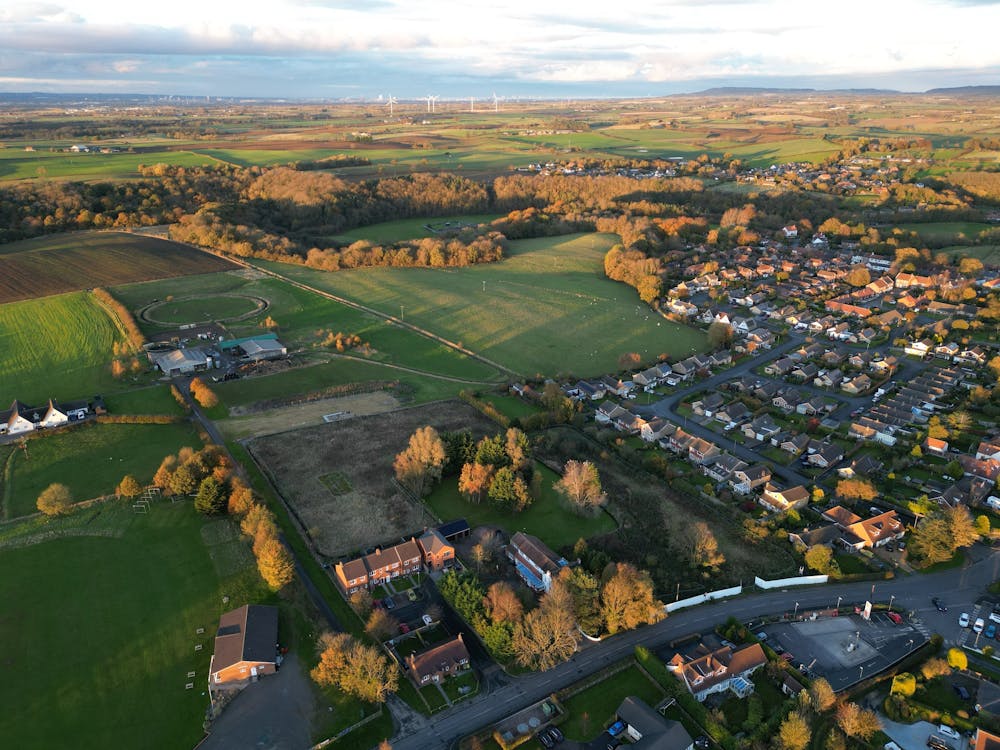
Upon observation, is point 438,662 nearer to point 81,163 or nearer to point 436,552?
point 436,552

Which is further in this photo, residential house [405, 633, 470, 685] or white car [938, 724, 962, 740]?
residential house [405, 633, 470, 685]

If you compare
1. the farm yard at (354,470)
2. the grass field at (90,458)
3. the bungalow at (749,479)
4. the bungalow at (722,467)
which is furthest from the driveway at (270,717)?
the bungalow at (749,479)

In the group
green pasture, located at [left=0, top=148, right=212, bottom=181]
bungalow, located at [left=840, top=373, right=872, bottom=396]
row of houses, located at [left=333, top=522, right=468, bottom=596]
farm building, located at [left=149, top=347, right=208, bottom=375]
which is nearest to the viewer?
row of houses, located at [left=333, top=522, right=468, bottom=596]

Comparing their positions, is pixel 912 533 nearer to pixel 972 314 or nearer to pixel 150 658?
pixel 150 658

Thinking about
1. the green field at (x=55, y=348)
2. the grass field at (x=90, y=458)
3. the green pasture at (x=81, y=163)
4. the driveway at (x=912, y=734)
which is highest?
the green pasture at (x=81, y=163)

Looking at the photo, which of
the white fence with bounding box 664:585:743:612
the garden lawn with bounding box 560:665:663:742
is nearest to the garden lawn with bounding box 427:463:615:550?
the white fence with bounding box 664:585:743:612

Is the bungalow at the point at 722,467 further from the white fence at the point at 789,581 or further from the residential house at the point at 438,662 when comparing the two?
the residential house at the point at 438,662

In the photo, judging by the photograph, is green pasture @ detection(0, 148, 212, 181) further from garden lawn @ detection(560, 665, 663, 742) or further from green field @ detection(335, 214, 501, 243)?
garden lawn @ detection(560, 665, 663, 742)
